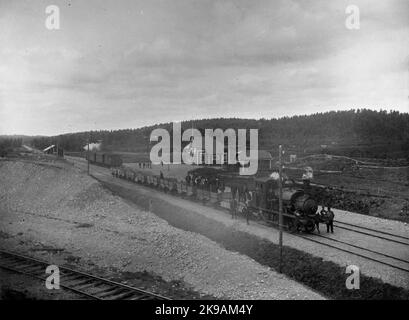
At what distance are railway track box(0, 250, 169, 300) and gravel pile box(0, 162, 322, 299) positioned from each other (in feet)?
7.30

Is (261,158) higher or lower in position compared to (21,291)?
higher

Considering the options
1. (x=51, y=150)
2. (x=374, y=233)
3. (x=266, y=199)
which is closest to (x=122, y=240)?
(x=266, y=199)

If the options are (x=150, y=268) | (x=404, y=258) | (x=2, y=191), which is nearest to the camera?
(x=404, y=258)

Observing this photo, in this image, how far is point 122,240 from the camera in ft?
77.7

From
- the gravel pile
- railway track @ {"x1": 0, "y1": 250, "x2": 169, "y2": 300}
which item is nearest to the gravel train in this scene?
the gravel pile

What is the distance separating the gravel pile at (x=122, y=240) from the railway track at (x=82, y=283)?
7.30 feet

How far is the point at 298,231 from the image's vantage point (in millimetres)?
21922

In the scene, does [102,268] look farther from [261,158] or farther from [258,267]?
[261,158]

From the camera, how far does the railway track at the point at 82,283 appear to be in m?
15.0

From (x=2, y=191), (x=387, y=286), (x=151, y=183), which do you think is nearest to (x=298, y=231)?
(x=387, y=286)

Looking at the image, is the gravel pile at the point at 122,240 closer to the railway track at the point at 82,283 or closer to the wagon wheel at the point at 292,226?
the railway track at the point at 82,283

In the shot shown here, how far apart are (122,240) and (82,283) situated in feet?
23.7
